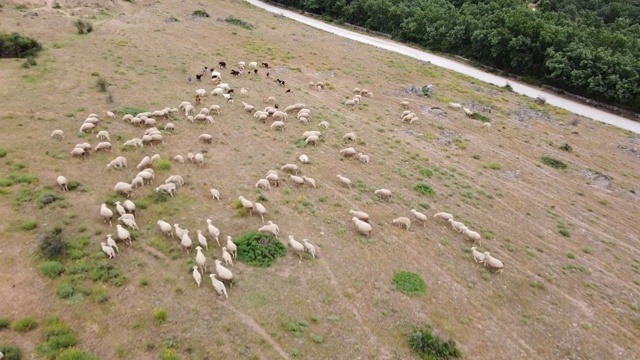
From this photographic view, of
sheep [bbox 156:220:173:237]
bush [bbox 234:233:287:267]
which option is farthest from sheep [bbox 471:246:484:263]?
sheep [bbox 156:220:173:237]

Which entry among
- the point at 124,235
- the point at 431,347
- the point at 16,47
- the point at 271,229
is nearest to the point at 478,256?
the point at 431,347

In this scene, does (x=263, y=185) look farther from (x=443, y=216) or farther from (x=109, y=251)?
(x=443, y=216)

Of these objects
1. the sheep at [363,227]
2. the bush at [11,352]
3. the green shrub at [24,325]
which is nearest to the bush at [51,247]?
the green shrub at [24,325]

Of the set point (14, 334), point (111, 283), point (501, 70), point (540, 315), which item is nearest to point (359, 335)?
point (540, 315)

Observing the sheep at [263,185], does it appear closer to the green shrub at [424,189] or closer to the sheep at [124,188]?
the sheep at [124,188]

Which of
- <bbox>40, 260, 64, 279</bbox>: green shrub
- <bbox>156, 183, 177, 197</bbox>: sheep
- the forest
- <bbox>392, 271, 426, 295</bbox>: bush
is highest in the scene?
the forest

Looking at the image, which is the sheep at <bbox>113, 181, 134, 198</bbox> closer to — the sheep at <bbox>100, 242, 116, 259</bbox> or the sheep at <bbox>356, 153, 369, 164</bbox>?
the sheep at <bbox>100, 242, 116, 259</bbox>
